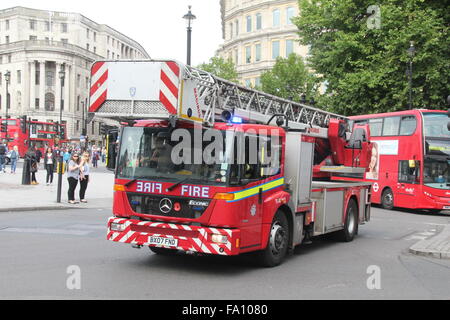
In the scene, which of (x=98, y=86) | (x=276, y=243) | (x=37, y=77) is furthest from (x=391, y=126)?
(x=37, y=77)

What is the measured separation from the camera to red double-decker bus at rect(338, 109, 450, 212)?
1950 cm

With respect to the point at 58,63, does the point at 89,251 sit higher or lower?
lower

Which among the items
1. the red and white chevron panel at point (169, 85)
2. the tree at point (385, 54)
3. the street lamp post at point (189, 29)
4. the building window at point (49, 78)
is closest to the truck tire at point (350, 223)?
the red and white chevron panel at point (169, 85)

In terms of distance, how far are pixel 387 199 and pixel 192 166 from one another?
1560cm

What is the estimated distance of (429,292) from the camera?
6.98m

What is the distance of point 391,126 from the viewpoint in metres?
20.8

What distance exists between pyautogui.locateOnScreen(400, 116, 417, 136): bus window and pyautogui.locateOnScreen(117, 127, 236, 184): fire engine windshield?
13.8m

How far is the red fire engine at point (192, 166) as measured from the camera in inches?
296

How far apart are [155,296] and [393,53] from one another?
21.6m

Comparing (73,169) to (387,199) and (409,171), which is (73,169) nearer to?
(409,171)

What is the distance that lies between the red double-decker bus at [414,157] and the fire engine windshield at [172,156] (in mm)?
12191
